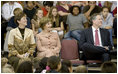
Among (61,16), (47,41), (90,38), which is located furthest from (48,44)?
(61,16)

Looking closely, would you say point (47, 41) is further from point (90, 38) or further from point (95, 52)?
point (95, 52)

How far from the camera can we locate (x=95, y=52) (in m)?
7.77

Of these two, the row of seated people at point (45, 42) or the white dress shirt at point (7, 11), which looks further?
the white dress shirt at point (7, 11)

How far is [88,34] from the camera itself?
26.3 feet

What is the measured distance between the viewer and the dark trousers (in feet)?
25.2

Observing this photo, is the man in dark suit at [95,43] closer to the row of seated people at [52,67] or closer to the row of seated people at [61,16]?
the row of seated people at [61,16]

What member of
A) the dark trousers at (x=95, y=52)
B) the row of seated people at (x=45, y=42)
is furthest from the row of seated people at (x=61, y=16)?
the dark trousers at (x=95, y=52)

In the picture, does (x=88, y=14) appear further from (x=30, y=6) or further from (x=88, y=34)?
(x=88, y=34)

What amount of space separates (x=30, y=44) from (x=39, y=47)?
7.7 inches

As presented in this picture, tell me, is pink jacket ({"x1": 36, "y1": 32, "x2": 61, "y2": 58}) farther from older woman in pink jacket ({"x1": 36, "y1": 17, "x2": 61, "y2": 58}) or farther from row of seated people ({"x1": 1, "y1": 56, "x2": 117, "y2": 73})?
row of seated people ({"x1": 1, "y1": 56, "x2": 117, "y2": 73})

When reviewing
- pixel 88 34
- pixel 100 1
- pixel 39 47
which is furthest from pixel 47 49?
pixel 100 1

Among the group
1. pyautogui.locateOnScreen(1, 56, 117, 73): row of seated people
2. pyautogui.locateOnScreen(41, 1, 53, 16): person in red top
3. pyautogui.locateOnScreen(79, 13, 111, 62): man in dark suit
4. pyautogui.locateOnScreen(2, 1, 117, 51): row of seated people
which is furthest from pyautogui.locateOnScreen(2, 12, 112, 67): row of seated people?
pyautogui.locateOnScreen(41, 1, 53, 16): person in red top

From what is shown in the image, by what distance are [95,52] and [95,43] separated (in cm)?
28

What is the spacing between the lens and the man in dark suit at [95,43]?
7.71 m
